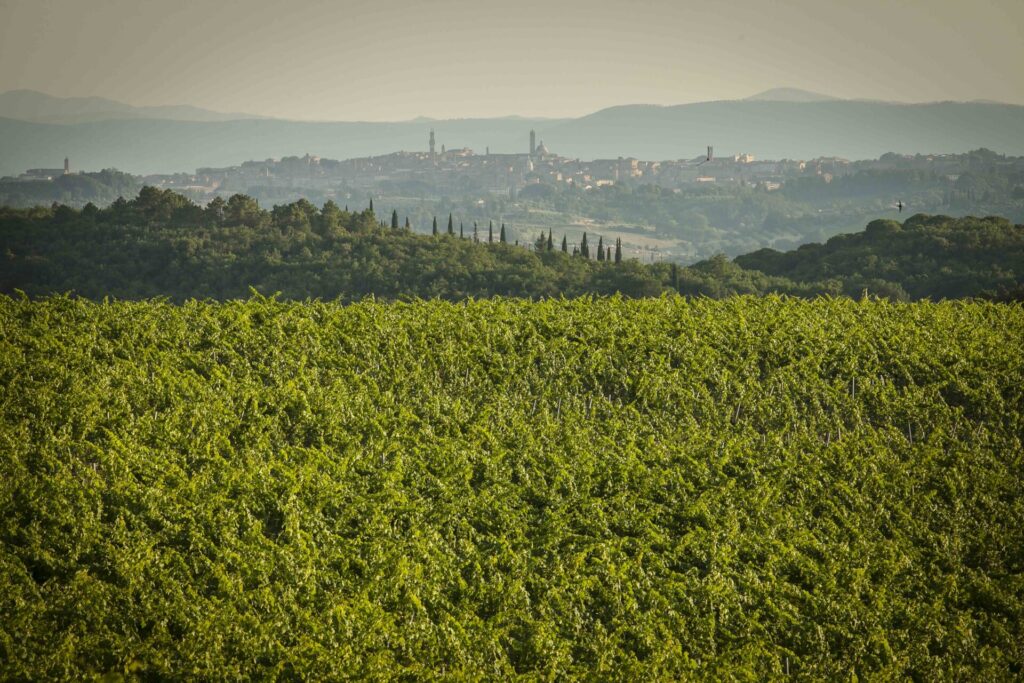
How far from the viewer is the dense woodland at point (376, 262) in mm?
61156

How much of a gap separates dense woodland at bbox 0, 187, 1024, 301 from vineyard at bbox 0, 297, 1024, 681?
4303 centimetres

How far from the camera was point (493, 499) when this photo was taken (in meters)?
10.8

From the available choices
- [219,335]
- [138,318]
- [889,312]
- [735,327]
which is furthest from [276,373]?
[889,312]

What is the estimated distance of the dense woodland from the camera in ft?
201

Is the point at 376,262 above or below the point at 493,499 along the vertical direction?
above

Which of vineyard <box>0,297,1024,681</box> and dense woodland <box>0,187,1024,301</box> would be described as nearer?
vineyard <box>0,297,1024,681</box>

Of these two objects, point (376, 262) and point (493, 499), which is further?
point (376, 262)

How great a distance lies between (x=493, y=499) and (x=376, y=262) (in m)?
54.8

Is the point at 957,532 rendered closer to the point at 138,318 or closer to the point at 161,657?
the point at 161,657

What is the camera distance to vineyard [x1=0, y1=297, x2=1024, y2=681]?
8836 millimetres

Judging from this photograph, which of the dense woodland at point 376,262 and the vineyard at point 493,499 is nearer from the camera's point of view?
the vineyard at point 493,499

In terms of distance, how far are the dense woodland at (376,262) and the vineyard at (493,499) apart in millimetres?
43029

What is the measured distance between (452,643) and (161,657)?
2560 mm

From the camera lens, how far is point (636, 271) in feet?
224
